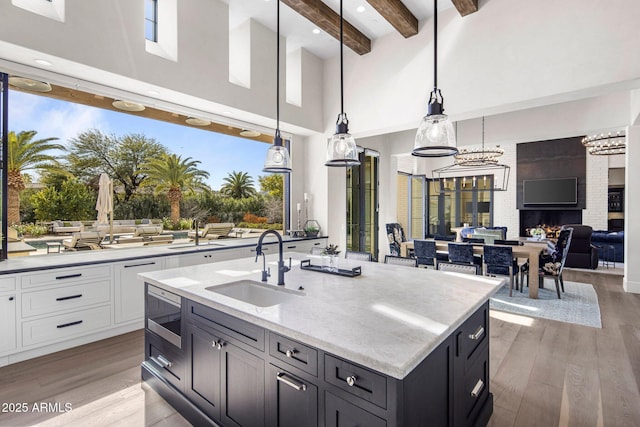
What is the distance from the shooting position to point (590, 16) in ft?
10.9

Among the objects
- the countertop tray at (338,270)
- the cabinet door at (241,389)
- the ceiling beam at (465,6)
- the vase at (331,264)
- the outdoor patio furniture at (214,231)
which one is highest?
the ceiling beam at (465,6)

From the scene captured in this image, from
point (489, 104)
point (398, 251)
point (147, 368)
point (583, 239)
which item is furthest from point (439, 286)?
point (583, 239)

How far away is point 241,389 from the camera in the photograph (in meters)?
1.64

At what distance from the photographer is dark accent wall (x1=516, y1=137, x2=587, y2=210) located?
838 cm

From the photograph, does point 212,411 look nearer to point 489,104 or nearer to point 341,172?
point 489,104

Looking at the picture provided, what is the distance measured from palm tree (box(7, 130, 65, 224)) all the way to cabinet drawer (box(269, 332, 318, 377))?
332cm

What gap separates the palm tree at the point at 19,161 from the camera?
10.3ft

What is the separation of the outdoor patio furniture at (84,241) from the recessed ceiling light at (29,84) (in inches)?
59.6

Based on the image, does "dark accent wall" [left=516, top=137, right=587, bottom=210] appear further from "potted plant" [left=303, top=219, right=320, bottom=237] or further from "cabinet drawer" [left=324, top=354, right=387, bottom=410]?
"cabinet drawer" [left=324, top=354, right=387, bottom=410]

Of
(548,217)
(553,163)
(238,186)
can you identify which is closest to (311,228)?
(238,186)

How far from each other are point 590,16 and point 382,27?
249cm

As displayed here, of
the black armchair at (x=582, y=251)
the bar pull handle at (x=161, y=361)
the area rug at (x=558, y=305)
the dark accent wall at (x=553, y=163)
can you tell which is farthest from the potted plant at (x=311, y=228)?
the dark accent wall at (x=553, y=163)

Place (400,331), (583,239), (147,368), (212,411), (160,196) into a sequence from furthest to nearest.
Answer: (583,239) → (160,196) → (147,368) → (212,411) → (400,331)

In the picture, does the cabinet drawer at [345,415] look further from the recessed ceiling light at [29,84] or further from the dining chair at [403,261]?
the recessed ceiling light at [29,84]
